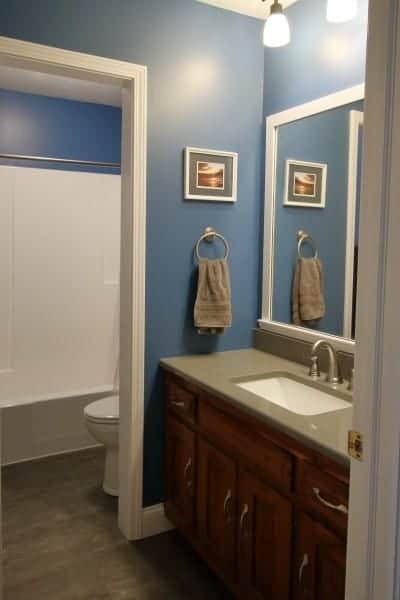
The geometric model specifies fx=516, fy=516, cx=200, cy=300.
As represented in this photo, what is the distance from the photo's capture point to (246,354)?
8.43 ft

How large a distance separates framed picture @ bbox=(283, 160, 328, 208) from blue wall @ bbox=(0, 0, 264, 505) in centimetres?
20

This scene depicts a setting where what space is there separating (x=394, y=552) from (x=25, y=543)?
1.89 metres

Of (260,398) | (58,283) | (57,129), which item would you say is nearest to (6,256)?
(58,283)

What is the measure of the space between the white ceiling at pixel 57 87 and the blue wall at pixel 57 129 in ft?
0.24

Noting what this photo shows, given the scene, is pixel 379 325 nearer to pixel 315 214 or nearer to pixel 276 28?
pixel 315 214

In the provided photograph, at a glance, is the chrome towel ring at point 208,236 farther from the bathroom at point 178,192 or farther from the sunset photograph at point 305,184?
the sunset photograph at point 305,184

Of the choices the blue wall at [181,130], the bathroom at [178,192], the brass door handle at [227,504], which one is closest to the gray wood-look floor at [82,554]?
the bathroom at [178,192]

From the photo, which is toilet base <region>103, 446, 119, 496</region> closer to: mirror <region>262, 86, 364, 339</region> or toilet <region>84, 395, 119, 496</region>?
toilet <region>84, 395, 119, 496</region>

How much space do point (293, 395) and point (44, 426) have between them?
1.84 m

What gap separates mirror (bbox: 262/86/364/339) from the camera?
6.89ft

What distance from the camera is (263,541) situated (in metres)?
1.74

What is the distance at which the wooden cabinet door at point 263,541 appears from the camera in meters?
1.63

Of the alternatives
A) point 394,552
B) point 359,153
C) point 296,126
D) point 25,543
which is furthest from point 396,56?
point 25,543

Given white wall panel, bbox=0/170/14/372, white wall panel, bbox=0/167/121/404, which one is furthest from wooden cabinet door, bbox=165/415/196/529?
white wall panel, bbox=0/170/14/372
